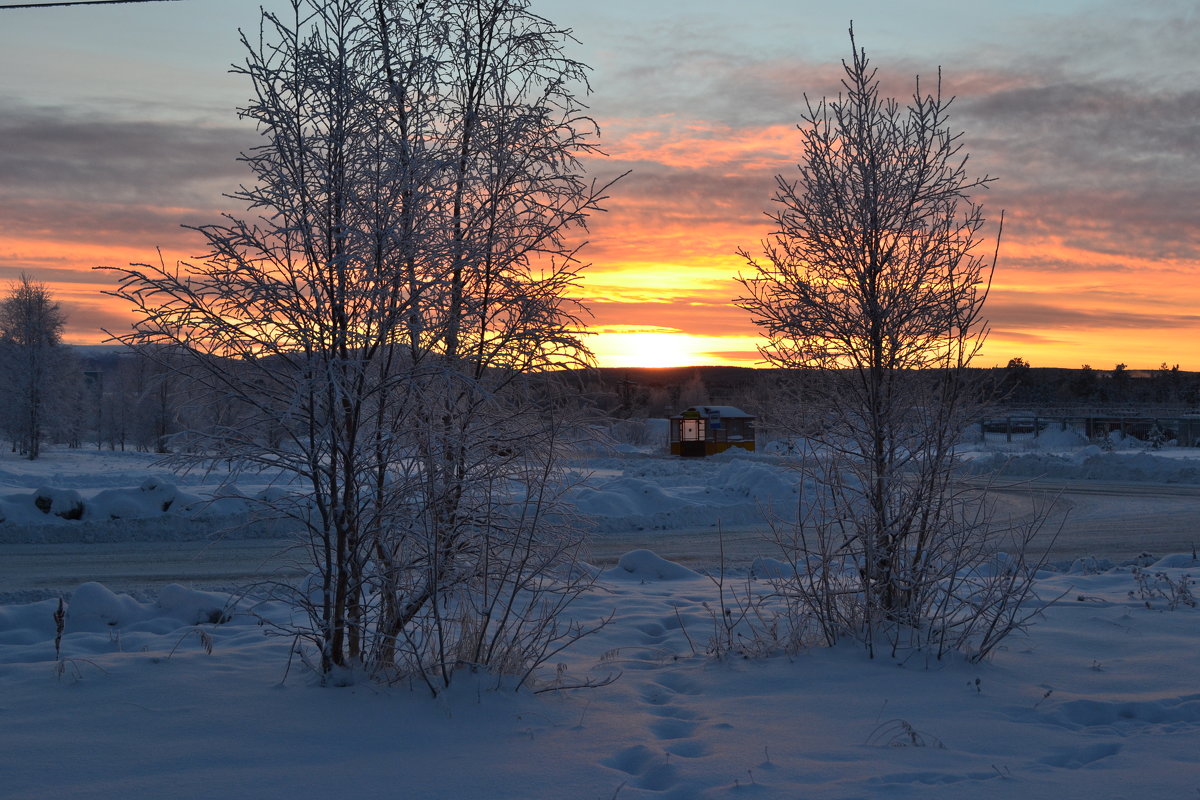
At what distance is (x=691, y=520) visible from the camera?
679 inches

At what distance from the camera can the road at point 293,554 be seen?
10.8 m

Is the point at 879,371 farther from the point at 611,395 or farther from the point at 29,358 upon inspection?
the point at 29,358

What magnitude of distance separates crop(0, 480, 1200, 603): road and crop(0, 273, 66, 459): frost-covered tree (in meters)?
39.2

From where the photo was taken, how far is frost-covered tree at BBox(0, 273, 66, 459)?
154ft

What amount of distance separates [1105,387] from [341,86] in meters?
103

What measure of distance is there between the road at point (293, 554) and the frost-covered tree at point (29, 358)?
39180mm

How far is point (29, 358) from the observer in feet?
158

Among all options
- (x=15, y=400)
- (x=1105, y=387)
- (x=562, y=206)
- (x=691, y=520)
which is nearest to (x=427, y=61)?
(x=562, y=206)

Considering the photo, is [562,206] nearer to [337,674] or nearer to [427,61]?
[427,61]

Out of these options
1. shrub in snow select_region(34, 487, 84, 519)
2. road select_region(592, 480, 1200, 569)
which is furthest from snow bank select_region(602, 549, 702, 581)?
shrub in snow select_region(34, 487, 84, 519)

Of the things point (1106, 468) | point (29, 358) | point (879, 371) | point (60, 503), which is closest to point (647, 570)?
point (879, 371)

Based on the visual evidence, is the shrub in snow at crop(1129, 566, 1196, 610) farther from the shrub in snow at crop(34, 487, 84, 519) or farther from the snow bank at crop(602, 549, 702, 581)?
the shrub in snow at crop(34, 487, 84, 519)

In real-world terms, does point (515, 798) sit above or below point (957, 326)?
below

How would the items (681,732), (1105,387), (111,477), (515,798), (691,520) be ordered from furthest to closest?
(1105,387) → (111,477) → (691,520) → (681,732) → (515,798)
